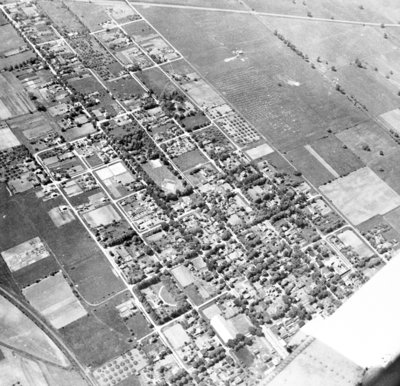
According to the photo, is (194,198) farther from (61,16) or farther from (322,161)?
(61,16)

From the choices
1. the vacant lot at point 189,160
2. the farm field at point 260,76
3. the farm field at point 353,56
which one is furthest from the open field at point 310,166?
the farm field at point 353,56

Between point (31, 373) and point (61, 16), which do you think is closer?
point (31, 373)

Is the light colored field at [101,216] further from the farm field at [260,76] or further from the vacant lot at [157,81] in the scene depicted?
the farm field at [260,76]

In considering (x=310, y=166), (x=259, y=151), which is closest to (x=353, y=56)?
(x=310, y=166)

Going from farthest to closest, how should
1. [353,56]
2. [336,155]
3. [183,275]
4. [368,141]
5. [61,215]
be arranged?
[353,56] → [368,141] → [336,155] → [61,215] → [183,275]

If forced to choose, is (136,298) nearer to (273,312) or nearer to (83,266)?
(83,266)

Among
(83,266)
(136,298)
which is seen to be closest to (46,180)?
(83,266)
